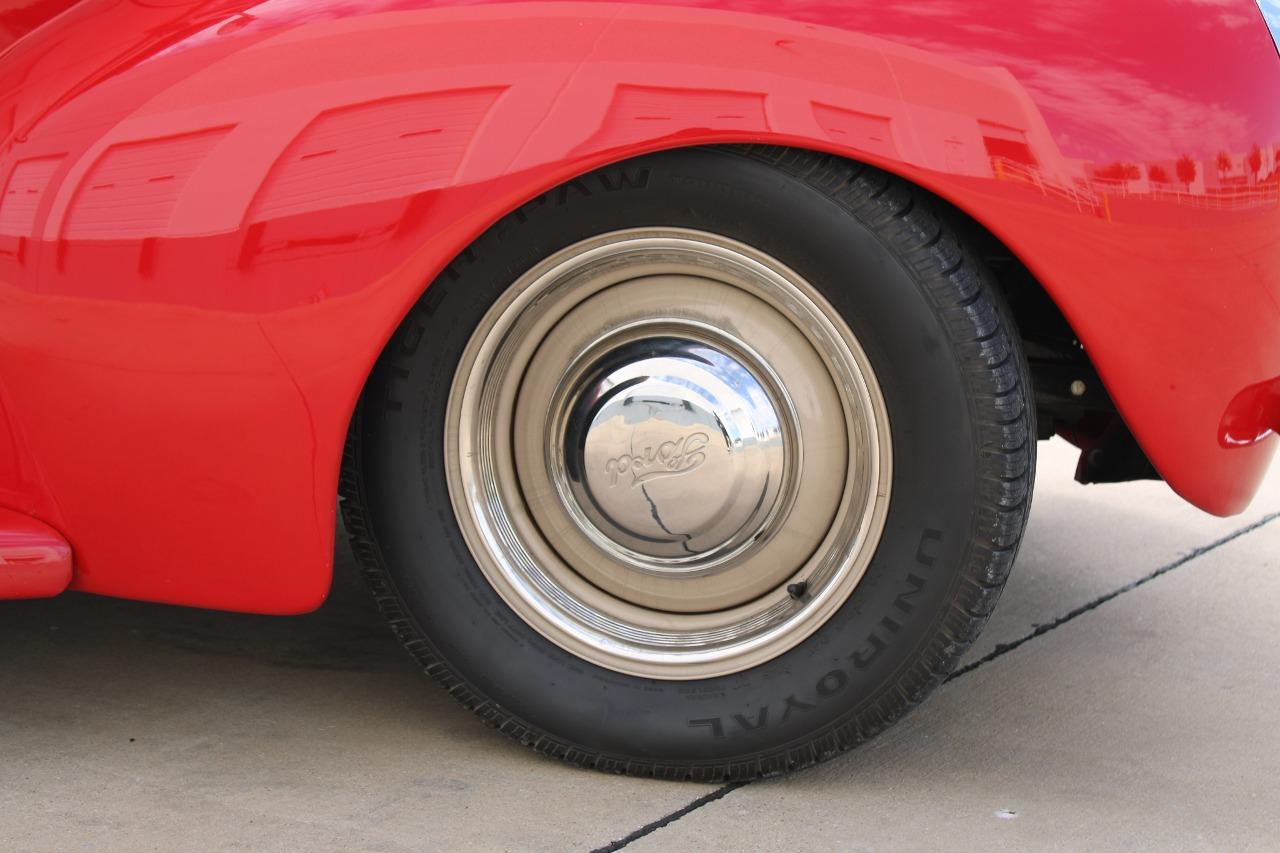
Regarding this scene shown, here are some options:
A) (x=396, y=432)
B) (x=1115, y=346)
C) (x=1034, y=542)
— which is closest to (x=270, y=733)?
(x=396, y=432)

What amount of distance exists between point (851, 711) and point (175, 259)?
3.72 feet

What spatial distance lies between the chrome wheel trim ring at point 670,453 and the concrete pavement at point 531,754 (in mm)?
237

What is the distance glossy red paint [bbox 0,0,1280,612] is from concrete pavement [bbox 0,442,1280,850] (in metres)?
0.31

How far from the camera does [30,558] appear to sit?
6.79 ft

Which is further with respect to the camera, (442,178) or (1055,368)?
(1055,368)

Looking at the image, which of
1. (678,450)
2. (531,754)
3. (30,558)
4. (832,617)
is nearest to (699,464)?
(678,450)

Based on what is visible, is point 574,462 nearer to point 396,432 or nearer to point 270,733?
point 396,432

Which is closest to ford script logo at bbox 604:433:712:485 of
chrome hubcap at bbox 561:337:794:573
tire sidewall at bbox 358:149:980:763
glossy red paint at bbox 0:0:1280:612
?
chrome hubcap at bbox 561:337:794:573

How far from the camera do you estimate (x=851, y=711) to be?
2010 millimetres

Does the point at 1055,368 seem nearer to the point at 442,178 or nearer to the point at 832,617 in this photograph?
the point at 832,617

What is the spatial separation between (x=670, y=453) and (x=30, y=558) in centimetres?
95

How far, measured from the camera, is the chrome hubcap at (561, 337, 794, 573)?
2.05 meters

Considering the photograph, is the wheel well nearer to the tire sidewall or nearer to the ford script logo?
the tire sidewall

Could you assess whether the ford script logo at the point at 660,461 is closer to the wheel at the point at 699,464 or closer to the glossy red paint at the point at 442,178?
the wheel at the point at 699,464
